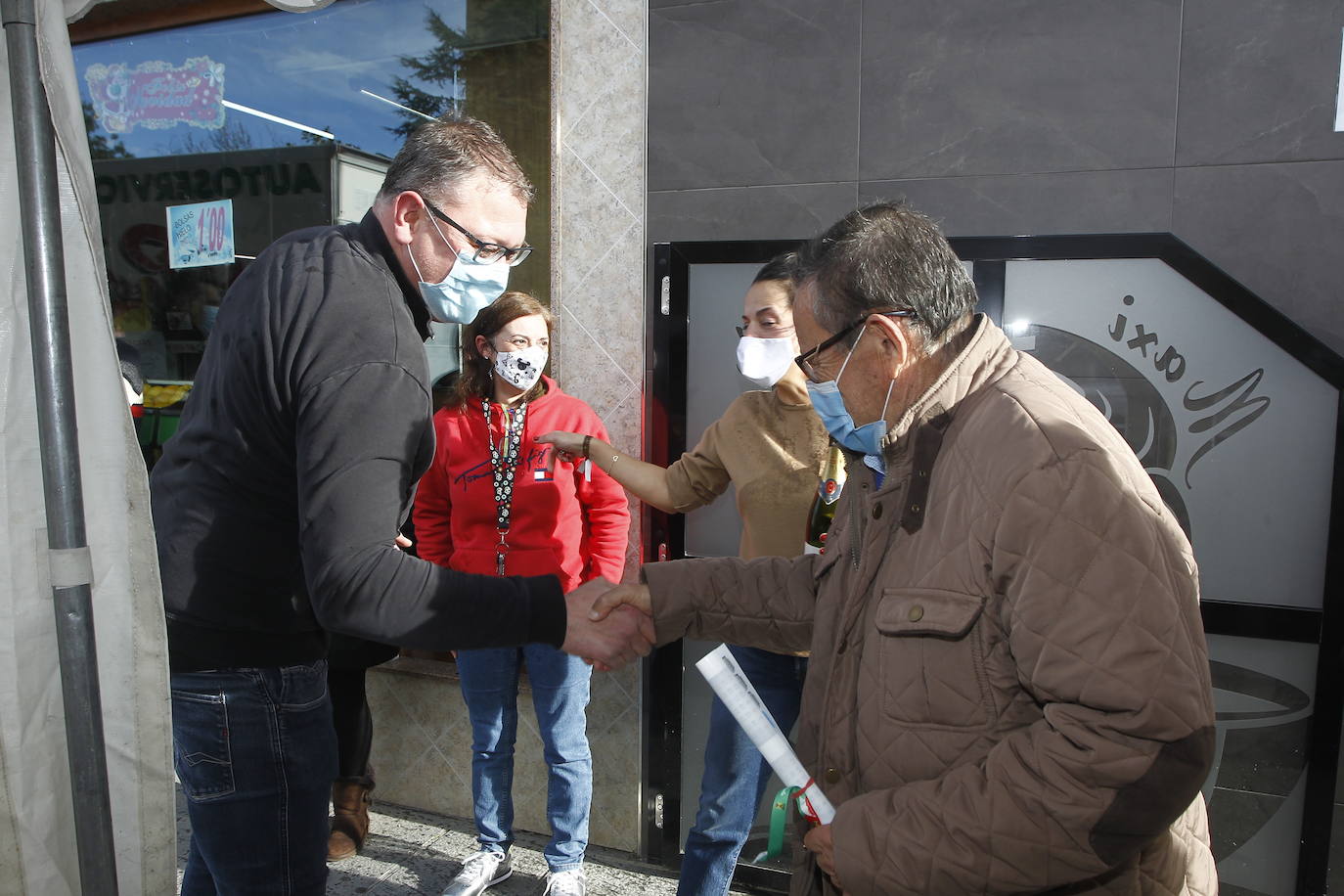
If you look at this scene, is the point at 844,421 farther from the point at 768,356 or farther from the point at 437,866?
the point at 437,866

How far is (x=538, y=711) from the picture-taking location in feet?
11.2

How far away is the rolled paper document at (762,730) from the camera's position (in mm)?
1545

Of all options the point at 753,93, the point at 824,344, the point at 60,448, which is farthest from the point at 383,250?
the point at 753,93

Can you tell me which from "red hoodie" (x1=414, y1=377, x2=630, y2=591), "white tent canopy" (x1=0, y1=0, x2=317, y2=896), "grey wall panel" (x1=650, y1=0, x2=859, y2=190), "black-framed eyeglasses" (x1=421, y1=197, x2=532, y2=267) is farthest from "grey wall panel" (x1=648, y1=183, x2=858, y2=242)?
"white tent canopy" (x1=0, y1=0, x2=317, y2=896)

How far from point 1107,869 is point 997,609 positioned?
39 centimetres

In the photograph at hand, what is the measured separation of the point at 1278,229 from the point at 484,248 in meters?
2.36

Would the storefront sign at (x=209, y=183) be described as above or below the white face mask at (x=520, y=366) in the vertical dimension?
above

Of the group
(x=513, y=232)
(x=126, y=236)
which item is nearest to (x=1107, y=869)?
(x=513, y=232)

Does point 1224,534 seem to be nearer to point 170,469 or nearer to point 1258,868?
point 1258,868

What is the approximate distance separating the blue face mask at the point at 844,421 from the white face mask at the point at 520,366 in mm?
1746

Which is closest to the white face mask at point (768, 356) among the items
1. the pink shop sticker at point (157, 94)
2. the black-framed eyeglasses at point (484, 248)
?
the black-framed eyeglasses at point (484, 248)

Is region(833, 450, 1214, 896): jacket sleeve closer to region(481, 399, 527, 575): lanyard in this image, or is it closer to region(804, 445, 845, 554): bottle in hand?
region(804, 445, 845, 554): bottle in hand

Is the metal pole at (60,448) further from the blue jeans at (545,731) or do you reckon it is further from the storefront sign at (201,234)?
the storefront sign at (201,234)

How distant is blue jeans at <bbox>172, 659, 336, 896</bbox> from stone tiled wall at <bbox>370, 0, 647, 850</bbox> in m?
1.93
